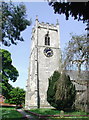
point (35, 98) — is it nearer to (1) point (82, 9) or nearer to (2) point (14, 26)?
(2) point (14, 26)

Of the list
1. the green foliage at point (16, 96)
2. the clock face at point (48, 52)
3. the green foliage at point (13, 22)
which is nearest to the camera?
the green foliage at point (13, 22)

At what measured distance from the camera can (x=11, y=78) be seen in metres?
27.9

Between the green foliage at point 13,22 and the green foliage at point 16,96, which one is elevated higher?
the green foliage at point 13,22

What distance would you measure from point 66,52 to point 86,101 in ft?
11.8

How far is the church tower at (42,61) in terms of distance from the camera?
2828cm

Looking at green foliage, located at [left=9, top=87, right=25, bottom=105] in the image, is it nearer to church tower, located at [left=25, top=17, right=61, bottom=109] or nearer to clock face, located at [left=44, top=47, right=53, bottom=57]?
church tower, located at [left=25, top=17, right=61, bottom=109]

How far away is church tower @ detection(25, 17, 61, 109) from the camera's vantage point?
2828 centimetres

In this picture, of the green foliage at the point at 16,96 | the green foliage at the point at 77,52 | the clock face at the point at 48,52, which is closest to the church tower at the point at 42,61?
the clock face at the point at 48,52

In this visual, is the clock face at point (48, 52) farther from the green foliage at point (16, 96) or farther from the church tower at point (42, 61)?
the green foliage at point (16, 96)

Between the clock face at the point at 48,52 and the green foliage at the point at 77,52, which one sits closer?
the green foliage at the point at 77,52

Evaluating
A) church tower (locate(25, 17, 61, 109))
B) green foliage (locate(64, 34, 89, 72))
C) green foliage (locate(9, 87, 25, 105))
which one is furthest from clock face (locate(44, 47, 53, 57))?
green foliage (locate(64, 34, 89, 72))

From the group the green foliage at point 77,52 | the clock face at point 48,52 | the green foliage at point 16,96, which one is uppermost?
the clock face at point 48,52

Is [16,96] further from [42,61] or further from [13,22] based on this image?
[13,22]

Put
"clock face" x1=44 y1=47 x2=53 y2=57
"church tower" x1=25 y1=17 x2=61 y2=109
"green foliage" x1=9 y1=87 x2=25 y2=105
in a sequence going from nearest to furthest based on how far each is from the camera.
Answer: "church tower" x1=25 y1=17 x2=61 y2=109
"clock face" x1=44 y1=47 x2=53 y2=57
"green foliage" x1=9 y1=87 x2=25 y2=105
